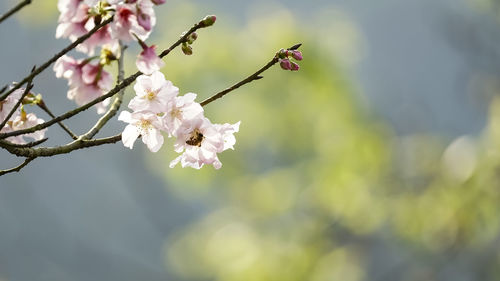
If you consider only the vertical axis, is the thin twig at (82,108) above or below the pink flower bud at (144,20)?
below

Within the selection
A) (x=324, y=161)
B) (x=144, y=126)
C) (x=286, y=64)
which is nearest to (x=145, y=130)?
(x=144, y=126)

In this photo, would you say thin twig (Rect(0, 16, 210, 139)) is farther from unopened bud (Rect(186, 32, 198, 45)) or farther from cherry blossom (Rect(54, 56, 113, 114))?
cherry blossom (Rect(54, 56, 113, 114))

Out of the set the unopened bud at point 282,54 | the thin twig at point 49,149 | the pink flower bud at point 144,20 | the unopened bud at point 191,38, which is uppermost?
the unopened bud at point 191,38

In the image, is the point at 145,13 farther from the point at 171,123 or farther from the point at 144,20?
the point at 171,123

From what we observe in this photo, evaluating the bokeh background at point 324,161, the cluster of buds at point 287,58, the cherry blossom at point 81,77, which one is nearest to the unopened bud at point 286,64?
the cluster of buds at point 287,58

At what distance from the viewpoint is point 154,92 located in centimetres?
102

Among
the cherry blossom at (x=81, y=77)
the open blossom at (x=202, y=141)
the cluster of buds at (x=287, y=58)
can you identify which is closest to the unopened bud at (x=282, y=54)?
the cluster of buds at (x=287, y=58)

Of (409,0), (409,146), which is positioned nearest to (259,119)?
(409,146)

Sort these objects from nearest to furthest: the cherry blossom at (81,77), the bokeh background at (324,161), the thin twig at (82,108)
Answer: the thin twig at (82,108), the cherry blossom at (81,77), the bokeh background at (324,161)

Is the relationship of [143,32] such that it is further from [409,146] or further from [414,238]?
[409,146]

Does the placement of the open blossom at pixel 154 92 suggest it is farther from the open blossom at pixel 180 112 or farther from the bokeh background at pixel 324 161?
the bokeh background at pixel 324 161

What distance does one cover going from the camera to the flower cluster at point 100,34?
38.0 inches

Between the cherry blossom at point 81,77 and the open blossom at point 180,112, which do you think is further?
the cherry blossom at point 81,77

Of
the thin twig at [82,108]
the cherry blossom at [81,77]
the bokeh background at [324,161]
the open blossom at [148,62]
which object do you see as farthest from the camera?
the bokeh background at [324,161]
